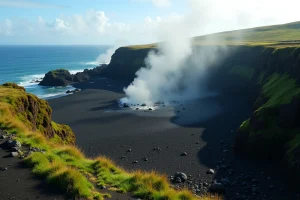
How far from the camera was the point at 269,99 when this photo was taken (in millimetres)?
61500

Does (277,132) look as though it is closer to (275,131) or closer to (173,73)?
(275,131)

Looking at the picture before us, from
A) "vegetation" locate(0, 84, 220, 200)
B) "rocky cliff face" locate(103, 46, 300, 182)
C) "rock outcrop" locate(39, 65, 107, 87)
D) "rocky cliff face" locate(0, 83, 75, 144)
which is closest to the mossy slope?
"rocky cliff face" locate(103, 46, 300, 182)

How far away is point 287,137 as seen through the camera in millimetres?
46188

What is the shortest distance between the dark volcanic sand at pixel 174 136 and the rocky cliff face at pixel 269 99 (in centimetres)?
314

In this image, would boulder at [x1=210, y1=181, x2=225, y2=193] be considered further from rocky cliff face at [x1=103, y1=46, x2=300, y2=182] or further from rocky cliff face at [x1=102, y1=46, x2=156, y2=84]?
rocky cliff face at [x1=102, y1=46, x2=156, y2=84]

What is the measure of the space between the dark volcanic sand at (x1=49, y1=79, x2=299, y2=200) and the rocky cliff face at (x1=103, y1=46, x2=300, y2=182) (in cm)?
314

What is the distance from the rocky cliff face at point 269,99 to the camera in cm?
4619

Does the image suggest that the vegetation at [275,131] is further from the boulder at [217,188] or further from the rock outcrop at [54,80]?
the rock outcrop at [54,80]

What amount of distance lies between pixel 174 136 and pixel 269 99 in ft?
73.7

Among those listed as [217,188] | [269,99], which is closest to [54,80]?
[269,99]

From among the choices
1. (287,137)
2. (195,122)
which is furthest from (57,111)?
(287,137)

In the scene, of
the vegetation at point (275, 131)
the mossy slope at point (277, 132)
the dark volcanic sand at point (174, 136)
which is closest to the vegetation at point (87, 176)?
the dark volcanic sand at point (174, 136)

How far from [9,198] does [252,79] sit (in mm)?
100239

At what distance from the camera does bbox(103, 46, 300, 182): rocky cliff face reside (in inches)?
1818
